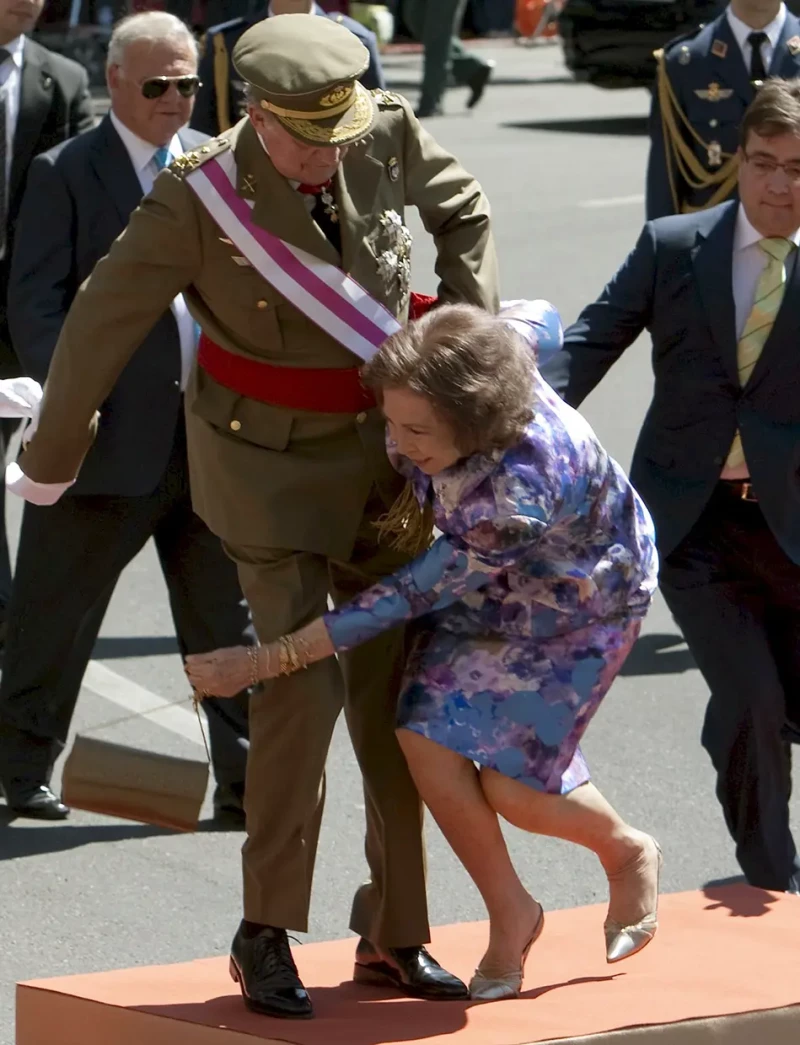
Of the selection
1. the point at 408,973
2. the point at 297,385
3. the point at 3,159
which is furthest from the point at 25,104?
the point at 408,973

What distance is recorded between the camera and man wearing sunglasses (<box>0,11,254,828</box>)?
5355mm

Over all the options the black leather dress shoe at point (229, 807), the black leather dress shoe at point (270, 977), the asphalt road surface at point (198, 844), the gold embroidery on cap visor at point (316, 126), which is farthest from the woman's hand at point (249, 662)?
the black leather dress shoe at point (229, 807)

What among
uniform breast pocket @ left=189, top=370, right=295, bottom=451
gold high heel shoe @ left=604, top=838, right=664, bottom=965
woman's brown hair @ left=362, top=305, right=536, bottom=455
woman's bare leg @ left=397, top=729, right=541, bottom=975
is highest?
woman's brown hair @ left=362, top=305, right=536, bottom=455

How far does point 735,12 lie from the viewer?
745 cm

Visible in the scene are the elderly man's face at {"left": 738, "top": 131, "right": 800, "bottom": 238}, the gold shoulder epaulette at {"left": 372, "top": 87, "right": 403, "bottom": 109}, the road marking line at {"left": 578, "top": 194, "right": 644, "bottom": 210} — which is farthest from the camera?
the road marking line at {"left": 578, "top": 194, "right": 644, "bottom": 210}

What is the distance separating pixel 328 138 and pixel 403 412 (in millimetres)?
488

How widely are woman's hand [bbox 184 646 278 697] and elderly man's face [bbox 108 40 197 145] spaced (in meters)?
1.87

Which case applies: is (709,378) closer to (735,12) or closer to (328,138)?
(328,138)

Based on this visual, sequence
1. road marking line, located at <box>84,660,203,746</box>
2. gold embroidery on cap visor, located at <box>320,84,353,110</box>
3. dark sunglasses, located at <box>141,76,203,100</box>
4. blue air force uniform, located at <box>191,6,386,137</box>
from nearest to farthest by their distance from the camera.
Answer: gold embroidery on cap visor, located at <box>320,84,353,110</box>, dark sunglasses, located at <box>141,76,203,100</box>, road marking line, located at <box>84,660,203,746</box>, blue air force uniform, located at <box>191,6,386,137</box>

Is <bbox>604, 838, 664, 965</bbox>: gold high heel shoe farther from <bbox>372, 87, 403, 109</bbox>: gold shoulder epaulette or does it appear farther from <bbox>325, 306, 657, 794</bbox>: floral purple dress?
<bbox>372, 87, 403, 109</bbox>: gold shoulder epaulette

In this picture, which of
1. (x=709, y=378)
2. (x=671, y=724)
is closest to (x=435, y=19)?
(x=671, y=724)

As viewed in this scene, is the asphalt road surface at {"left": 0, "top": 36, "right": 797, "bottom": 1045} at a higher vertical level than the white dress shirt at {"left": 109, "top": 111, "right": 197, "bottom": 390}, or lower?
lower

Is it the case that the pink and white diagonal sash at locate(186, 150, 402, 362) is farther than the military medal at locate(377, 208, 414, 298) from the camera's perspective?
No

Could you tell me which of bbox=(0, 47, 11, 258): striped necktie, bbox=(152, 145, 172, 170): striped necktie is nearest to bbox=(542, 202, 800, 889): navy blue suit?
bbox=(152, 145, 172, 170): striped necktie
